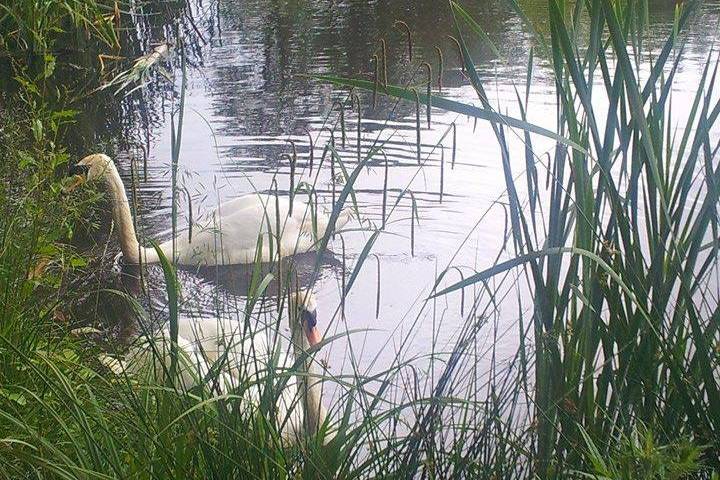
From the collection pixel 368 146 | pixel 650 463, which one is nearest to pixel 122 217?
pixel 368 146

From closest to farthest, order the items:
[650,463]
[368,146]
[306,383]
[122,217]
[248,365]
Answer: [650,463] < [306,383] < [248,365] < [122,217] < [368,146]

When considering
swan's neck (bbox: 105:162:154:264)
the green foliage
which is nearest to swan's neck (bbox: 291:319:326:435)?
the green foliage

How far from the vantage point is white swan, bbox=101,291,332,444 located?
1675 mm

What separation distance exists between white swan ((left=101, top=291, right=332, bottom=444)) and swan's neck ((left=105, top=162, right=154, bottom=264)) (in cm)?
98

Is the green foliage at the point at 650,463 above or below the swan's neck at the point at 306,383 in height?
above

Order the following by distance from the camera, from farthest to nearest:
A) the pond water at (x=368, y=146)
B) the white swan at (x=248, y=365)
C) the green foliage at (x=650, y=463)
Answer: the pond water at (x=368, y=146) < the white swan at (x=248, y=365) < the green foliage at (x=650, y=463)

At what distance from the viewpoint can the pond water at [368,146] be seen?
12.3ft

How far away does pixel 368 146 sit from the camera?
207 inches

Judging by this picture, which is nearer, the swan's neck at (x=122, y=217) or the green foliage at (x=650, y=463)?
the green foliage at (x=650, y=463)

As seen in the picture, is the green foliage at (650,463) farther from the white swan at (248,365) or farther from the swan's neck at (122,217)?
the swan's neck at (122,217)

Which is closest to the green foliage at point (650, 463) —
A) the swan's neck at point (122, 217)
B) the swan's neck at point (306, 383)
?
the swan's neck at point (306, 383)

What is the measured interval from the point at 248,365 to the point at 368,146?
2.74 metres

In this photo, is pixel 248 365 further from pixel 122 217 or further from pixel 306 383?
pixel 122 217

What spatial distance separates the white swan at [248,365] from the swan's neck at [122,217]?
98 cm
